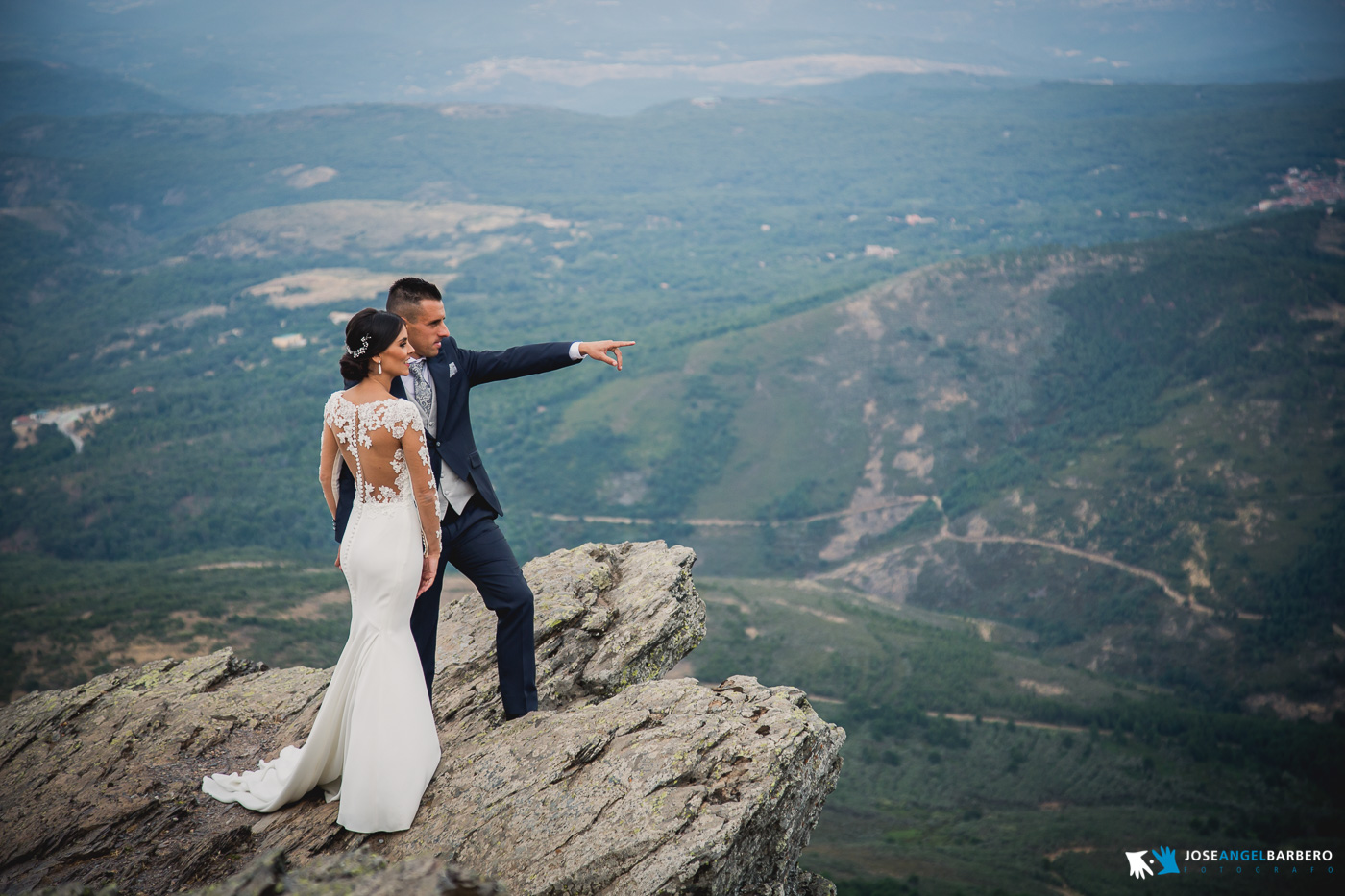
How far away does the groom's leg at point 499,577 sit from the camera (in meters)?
9.80

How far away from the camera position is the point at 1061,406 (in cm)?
14362

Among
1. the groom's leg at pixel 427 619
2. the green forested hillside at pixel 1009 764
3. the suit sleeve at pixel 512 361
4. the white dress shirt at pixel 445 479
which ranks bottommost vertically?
the green forested hillside at pixel 1009 764

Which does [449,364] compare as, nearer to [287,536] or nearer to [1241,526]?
[1241,526]

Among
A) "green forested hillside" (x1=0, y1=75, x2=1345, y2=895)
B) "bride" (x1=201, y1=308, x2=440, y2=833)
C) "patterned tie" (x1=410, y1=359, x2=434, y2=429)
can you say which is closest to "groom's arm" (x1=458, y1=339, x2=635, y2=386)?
"patterned tie" (x1=410, y1=359, x2=434, y2=429)

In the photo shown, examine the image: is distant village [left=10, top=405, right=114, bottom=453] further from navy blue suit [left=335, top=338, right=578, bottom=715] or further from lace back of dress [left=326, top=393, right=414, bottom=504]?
lace back of dress [left=326, top=393, right=414, bottom=504]

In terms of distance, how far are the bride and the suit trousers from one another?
1.51ft

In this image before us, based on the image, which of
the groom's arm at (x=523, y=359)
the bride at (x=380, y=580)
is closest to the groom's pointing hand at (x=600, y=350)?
the groom's arm at (x=523, y=359)

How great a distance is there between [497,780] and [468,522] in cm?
282

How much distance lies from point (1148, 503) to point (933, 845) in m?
71.2

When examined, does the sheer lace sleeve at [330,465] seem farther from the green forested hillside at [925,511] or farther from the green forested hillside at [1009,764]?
the green forested hillside at [925,511]

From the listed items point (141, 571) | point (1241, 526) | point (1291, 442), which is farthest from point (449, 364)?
point (1291, 442)

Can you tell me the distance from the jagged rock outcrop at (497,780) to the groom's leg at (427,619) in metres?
1.18

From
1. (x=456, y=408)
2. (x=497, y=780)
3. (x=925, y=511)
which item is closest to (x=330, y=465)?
(x=456, y=408)

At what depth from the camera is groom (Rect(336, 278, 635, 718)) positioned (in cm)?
953
